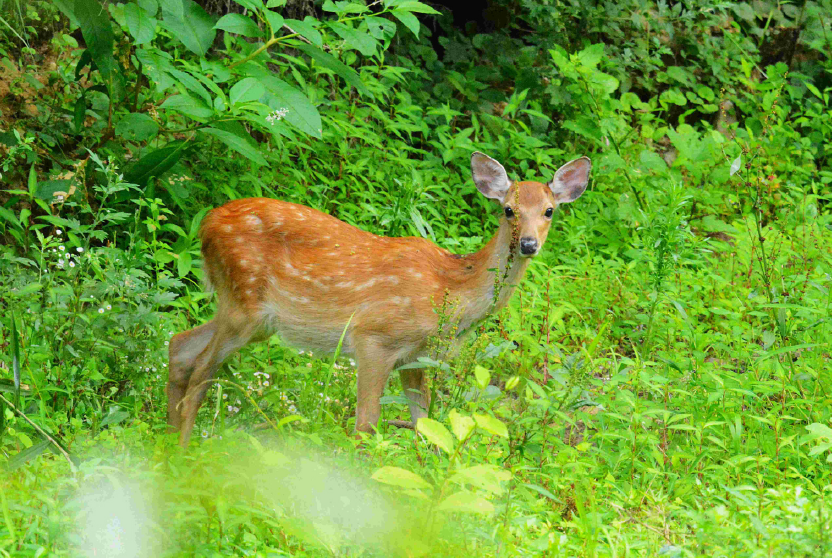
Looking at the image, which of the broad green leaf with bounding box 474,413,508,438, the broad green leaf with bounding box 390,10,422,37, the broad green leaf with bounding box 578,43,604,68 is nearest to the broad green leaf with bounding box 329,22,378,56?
the broad green leaf with bounding box 390,10,422,37

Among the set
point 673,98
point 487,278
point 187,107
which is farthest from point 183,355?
point 673,98

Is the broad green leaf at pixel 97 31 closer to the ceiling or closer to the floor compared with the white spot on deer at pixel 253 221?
closer to the ceiling

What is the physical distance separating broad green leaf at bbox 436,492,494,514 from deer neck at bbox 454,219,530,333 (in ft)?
7.53

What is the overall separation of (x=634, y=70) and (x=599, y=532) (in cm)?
695

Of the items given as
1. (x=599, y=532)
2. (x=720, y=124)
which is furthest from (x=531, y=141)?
(x=599, y=532)

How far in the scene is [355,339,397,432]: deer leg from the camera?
4.61m

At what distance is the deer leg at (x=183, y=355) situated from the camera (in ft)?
15.7

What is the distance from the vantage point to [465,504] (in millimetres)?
2461

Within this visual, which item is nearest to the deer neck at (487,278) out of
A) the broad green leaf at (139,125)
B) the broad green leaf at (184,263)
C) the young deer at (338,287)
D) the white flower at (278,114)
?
the young deer at (338,287)

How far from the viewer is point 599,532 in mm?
3207

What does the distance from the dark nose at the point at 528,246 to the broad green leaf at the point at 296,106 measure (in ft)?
3.70

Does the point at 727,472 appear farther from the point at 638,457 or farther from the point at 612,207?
the point at 612,207

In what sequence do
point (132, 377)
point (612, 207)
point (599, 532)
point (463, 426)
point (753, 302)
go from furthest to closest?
point (612, 207), point (753, 302), point (132, 377), point (599, 532), point (463, 426)

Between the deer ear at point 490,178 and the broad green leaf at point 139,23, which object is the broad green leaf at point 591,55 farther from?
the broad green leaf at point 139,23
